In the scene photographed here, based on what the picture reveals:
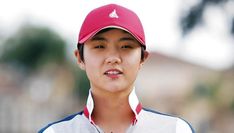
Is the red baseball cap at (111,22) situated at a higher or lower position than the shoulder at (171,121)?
higher

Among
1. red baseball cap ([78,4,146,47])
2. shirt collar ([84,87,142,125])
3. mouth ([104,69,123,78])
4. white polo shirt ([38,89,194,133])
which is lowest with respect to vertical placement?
white polo shirt ([38,89,194,133])

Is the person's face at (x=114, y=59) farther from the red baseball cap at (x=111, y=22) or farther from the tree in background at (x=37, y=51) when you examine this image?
the tree in background at (x=37, y=51)

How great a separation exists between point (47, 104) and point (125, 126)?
37243 millimetres

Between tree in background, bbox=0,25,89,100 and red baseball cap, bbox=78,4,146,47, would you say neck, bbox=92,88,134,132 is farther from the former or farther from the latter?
tree in background, bbox=0,25,89,100

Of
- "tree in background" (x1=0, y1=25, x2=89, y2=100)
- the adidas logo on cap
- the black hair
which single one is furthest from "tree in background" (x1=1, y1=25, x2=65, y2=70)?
the adidas logo on cap

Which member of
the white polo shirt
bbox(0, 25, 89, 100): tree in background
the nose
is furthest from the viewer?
bbox(0, 25, 89, 100): tree in background

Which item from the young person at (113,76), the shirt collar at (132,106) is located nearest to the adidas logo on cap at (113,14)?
the young person at (113,76)

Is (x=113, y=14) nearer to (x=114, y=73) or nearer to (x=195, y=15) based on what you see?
(x=114, y=73)

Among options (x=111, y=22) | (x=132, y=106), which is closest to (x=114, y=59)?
(x=111, y=22)

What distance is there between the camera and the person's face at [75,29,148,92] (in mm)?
3125

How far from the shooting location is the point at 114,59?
10.2 feet

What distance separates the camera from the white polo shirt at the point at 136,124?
3227mm

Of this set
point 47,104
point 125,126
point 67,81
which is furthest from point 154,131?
point 67,81

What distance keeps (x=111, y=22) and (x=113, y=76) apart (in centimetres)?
21
